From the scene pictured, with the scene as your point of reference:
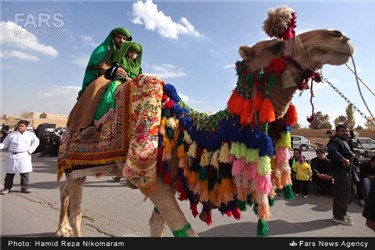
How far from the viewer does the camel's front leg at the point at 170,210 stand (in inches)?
95.1

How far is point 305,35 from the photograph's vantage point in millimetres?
2211

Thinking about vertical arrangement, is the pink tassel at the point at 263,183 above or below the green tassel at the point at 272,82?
below

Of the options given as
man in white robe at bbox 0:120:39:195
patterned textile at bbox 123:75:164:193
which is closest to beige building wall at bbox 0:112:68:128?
man in white robe at bbox 0:120:39:195

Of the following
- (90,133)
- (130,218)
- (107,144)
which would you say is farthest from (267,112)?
(130,218)

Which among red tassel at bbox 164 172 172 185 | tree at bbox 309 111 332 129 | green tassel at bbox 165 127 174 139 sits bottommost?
red tassel at bbox 164 172 172 185

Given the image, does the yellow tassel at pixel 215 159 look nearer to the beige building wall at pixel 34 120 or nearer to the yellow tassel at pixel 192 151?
the yellow tassel at pixel 192 151

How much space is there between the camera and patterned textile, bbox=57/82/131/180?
286cm

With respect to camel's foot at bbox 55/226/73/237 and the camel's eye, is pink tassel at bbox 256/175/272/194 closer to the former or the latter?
the camel's eye

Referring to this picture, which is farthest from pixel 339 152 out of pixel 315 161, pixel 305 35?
pixel 305 35

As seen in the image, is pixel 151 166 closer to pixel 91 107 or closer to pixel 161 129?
pixel 161 129

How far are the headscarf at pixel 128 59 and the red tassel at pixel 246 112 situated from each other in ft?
6.25

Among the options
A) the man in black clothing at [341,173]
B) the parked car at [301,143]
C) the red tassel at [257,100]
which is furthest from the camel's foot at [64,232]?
the parked car at [301,143]

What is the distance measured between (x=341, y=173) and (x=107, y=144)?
15.3ft

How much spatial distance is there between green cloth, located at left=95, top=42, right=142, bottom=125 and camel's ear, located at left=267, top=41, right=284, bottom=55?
5.58 feet
